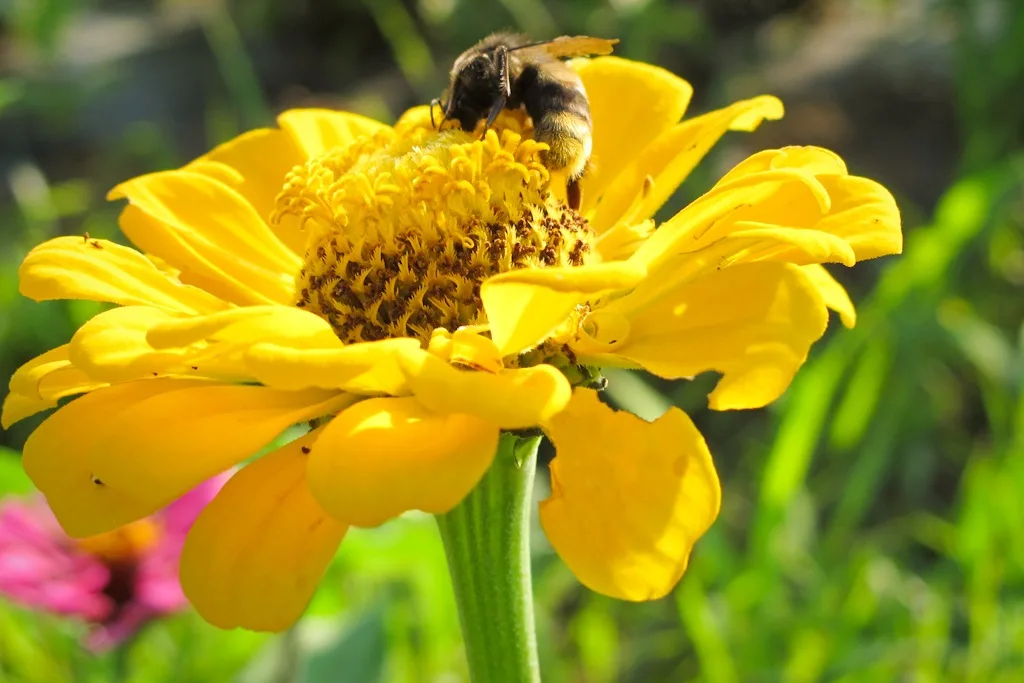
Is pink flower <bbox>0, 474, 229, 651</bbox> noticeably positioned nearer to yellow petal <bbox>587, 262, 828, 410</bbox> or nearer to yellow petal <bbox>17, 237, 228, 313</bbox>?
yellow petal <bbox>17, 237, 228, 313</bbox>

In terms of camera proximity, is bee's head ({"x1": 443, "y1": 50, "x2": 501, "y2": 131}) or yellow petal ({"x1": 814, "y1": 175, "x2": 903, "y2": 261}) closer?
yellow petal ({"x1": 814, "y1": 175, "x2": 903, "y2": 261})

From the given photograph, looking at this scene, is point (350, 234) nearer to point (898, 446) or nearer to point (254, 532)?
point (254, 532)

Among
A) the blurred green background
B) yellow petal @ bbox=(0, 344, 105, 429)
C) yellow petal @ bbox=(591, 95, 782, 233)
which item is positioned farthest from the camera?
the blurred green background

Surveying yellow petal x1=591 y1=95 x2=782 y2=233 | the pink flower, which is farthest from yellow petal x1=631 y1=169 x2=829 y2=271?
the pink flower

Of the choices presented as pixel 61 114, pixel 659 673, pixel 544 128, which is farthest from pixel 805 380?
pixel 61 114

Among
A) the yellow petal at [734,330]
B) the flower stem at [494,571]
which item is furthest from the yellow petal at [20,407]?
the yellow petal at [734,330]

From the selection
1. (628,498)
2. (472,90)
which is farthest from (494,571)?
(472,90)
